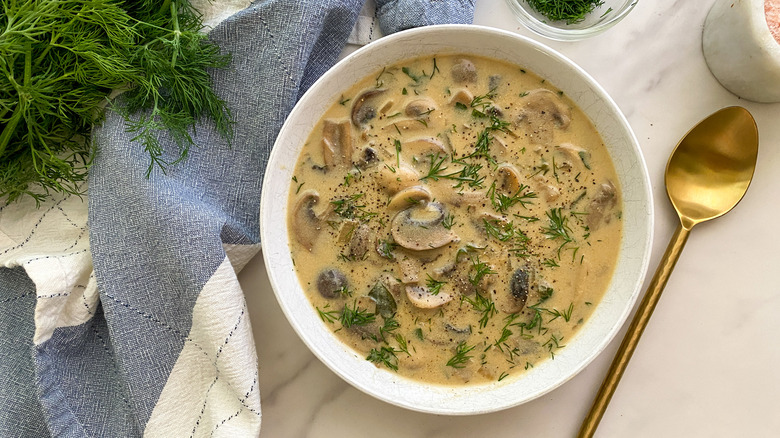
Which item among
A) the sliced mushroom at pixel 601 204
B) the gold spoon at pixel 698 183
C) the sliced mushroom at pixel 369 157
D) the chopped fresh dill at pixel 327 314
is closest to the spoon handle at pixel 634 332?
the gold spoon at pixel 698 183

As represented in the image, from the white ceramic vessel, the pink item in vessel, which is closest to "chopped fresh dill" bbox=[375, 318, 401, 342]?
the white ceramic vessel

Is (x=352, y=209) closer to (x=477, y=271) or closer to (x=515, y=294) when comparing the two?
(x=477, y=271)

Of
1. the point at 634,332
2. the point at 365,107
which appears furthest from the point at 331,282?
the point at 634,332

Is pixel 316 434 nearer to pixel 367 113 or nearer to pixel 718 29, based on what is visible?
pixel 367 113

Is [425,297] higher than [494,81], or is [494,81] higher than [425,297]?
[494,81]

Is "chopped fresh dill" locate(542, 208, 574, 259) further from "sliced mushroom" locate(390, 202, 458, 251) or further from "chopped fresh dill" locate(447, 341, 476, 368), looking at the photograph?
"chopped fresh dill" locate(447, 341, 476, 368)

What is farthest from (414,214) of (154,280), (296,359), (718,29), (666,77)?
(718,29)
